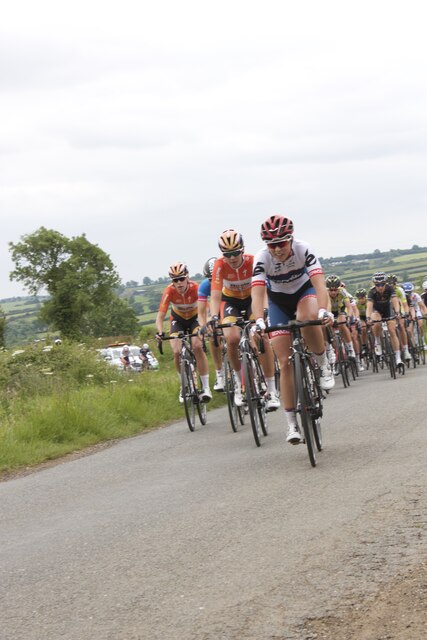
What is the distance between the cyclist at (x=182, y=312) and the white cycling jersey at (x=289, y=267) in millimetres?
4769

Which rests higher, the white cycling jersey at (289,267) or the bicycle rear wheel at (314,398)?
the white cycling jersey at (289,267)

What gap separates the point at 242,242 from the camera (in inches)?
510

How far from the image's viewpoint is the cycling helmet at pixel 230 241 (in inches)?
504

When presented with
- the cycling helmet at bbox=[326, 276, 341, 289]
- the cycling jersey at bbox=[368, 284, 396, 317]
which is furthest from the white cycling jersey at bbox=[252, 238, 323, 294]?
the cycling jersey at bbox=[368, 284, 396, 317]

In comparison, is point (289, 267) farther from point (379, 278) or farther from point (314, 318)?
point (379, 278)

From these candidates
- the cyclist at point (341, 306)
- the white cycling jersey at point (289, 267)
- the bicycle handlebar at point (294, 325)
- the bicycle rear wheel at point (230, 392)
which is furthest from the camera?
the cyclist at point (341, 306)

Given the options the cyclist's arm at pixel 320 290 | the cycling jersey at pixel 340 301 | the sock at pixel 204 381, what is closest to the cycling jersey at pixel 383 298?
the cycling jersey at pixel 340 301

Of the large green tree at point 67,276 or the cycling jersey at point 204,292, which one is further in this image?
the large green tree at point 67,276

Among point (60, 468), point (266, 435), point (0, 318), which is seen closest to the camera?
point (60, 468)

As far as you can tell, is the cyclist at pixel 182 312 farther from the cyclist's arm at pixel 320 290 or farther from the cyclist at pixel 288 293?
the cyclist's arm at pixel 320 290

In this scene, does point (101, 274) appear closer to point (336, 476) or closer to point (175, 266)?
point (175, 266)

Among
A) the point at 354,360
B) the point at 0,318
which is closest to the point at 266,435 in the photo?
the point at 354,360

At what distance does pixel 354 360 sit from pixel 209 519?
15333 millimetres

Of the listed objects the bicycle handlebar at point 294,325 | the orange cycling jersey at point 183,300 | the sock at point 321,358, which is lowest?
the sock at point 321,358
